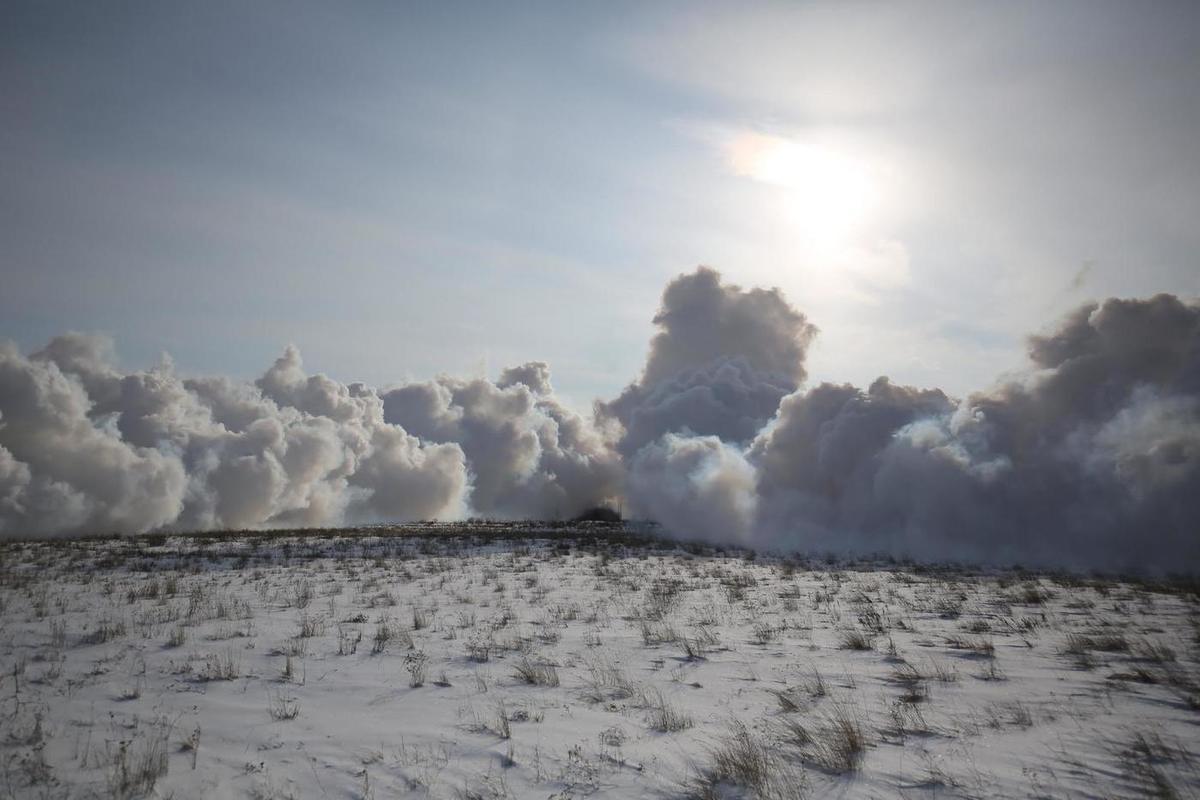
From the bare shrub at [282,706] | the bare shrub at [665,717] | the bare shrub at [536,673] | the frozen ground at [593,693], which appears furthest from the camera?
the bare shrub at [536,673]

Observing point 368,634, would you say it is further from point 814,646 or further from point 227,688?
point 814,646

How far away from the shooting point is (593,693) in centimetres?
848

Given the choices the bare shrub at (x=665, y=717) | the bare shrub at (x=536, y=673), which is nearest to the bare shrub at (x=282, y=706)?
the bare shrub at (x=536, y=673)

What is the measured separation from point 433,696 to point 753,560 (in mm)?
24477

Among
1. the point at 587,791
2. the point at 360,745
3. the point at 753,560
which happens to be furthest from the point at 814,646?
the point at 753,560

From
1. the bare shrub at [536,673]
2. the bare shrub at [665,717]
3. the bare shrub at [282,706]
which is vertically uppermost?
the bare shrub at [665,717]

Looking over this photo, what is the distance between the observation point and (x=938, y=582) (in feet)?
67.5

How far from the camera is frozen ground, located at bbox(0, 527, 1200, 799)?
5859 mm

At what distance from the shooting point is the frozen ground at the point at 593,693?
19.2 feet

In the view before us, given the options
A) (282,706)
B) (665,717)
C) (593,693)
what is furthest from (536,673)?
(282,706)

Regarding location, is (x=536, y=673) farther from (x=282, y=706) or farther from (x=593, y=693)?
(x=282, y=706)

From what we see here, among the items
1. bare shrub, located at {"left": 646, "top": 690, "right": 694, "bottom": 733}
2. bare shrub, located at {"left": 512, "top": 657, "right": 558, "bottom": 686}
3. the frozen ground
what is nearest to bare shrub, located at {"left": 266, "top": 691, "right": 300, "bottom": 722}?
the frozen ground

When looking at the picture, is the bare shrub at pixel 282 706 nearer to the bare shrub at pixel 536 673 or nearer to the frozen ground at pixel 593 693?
the frozen ground at pixel 593 693

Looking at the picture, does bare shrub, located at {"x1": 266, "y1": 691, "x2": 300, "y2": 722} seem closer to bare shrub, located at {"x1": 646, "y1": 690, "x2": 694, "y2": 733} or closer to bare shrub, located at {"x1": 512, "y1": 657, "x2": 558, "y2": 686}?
bare shrub, located at {"x1": 512, "y1": 657, "x2": 558, "y2": 686}
